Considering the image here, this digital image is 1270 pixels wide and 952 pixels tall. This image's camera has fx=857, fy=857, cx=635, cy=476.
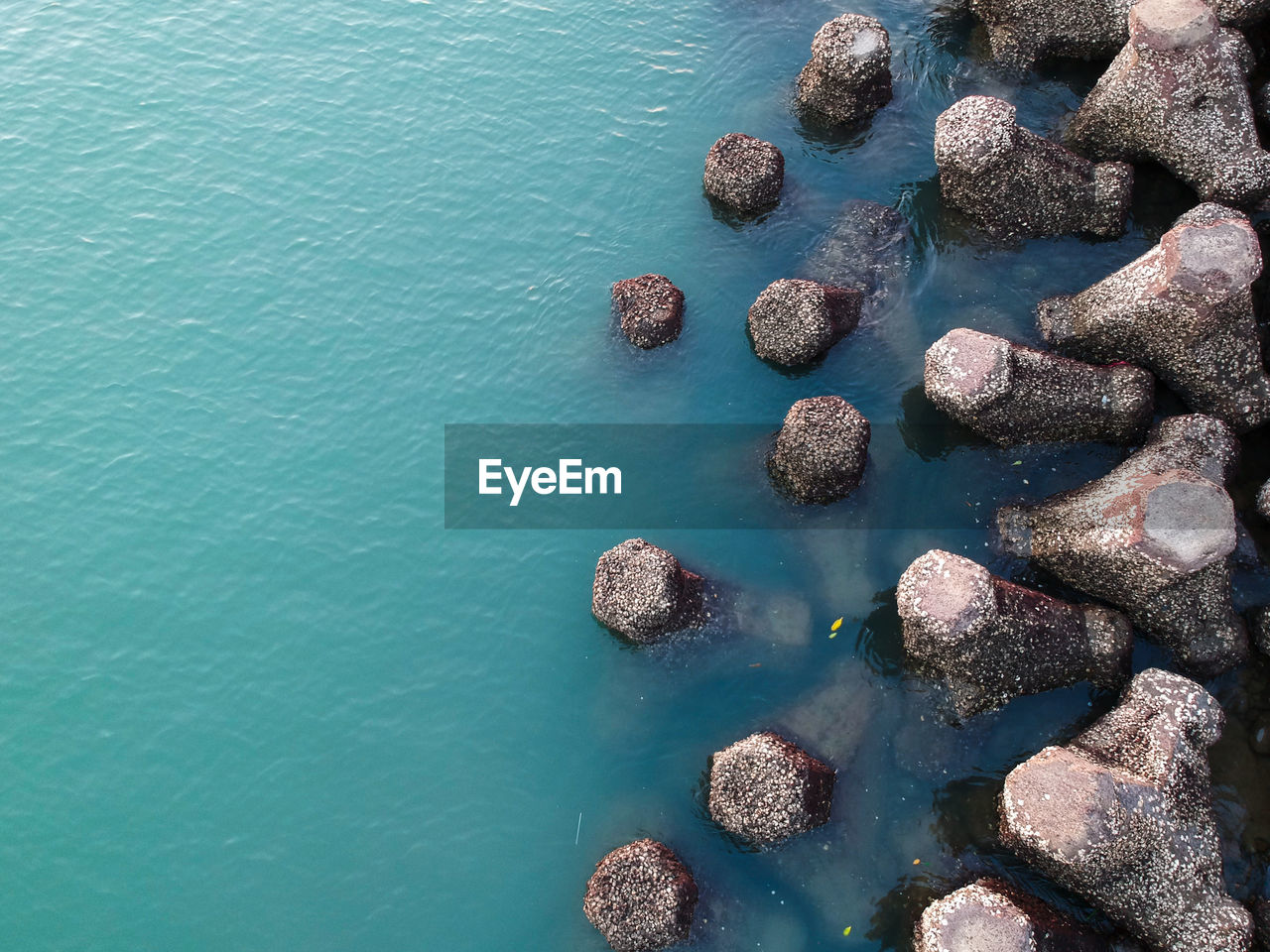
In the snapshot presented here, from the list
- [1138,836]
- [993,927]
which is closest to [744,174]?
[1138,836]

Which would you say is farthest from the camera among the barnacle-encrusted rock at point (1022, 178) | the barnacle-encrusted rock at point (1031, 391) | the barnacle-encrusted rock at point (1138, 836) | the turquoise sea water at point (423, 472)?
the barnacle-encrusted rock at point (1022, 178)

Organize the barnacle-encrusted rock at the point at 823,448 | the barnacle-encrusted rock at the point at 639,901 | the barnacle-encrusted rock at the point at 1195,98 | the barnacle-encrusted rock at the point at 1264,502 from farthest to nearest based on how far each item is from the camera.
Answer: the barnacle-encrusted rock at the point at 1195,98, the barnacle-encrusted rock at the point at 823,448, the barnacle-encrusted rock at the point at 1264,502, the barnacle-encrusted rock at the point at 639,901

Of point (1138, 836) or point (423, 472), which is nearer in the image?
point (1138, 836)

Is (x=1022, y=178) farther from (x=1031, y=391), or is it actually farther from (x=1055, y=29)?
(x=1055, y=29)

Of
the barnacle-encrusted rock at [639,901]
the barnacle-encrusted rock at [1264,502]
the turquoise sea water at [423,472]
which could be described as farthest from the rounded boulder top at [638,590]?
the barnacle-encrusted rock at [1264,502]

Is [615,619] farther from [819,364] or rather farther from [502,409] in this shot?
[819,364]

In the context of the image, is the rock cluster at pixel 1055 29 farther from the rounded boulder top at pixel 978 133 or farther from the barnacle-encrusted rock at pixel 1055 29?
the rounded boulder top at pixel 978 133

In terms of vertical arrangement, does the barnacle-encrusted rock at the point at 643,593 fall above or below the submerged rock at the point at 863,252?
below
